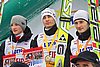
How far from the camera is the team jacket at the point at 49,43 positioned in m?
4.84

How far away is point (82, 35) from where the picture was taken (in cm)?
466

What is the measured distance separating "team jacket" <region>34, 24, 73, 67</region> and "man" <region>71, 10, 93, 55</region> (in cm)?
30

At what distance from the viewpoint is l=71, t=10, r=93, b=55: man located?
4.65 m

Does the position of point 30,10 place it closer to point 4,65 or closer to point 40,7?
point 40,7

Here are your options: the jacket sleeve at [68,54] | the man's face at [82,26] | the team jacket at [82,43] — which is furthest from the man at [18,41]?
the man's face at [82,26]

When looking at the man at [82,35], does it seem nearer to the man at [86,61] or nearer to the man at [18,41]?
the man at [18,41]

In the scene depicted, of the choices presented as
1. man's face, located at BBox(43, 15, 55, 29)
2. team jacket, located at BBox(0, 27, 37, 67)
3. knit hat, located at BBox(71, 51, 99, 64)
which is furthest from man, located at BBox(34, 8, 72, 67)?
knit hat, located at BBox(71, 51, 99, 64)

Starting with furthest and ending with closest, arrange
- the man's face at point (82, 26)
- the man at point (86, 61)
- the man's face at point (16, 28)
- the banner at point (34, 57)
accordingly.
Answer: the man's face at point (16, 28) → the banner at point (34, 57) → the man's face at point (82, 26) → the man at point (86, 61)

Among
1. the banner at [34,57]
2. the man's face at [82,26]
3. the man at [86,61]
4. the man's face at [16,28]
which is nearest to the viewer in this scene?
the man at [86,61]

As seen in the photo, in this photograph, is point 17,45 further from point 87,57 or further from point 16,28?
point 87,57

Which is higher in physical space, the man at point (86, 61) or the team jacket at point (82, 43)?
the team jacket at point (82, 43)

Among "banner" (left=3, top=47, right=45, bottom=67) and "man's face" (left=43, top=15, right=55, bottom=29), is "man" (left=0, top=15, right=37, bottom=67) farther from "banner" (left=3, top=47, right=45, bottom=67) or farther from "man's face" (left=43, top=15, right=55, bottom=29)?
"man's face" (left=43, top=15, right=55, bottom=29)

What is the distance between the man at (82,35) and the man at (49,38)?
0.25 m

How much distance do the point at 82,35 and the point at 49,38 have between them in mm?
515
